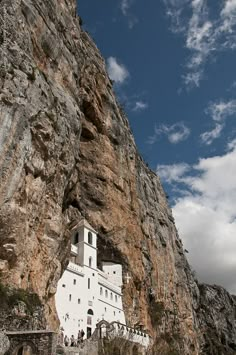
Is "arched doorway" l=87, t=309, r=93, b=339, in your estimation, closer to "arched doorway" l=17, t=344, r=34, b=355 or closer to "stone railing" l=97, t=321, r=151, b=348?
"stone railing" l=97, t=321, r=151, b=348

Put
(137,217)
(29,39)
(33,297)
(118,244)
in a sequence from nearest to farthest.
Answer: (33,297), (29,39), (118,244), (137,217)

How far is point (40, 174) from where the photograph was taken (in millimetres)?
32156

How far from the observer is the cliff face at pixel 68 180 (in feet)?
95.2

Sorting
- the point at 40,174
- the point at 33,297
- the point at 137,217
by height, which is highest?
the point at 137,217

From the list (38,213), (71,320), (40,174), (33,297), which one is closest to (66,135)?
(40,174)

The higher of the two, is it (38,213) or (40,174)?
(40,174)

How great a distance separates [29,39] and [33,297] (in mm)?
20578

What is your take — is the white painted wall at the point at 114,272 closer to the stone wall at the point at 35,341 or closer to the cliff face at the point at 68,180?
the cliff face at the point at 68,180

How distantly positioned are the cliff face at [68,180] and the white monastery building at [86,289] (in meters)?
1.89

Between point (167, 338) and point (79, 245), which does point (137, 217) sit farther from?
point (167, 338)

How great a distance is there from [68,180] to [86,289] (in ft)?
41.1

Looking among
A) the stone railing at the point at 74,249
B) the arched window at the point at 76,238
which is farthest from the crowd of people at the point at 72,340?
the arched window at the point at 76,238

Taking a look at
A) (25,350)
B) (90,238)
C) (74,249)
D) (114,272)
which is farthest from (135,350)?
(25,350)

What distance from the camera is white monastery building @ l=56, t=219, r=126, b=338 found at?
130 ft
